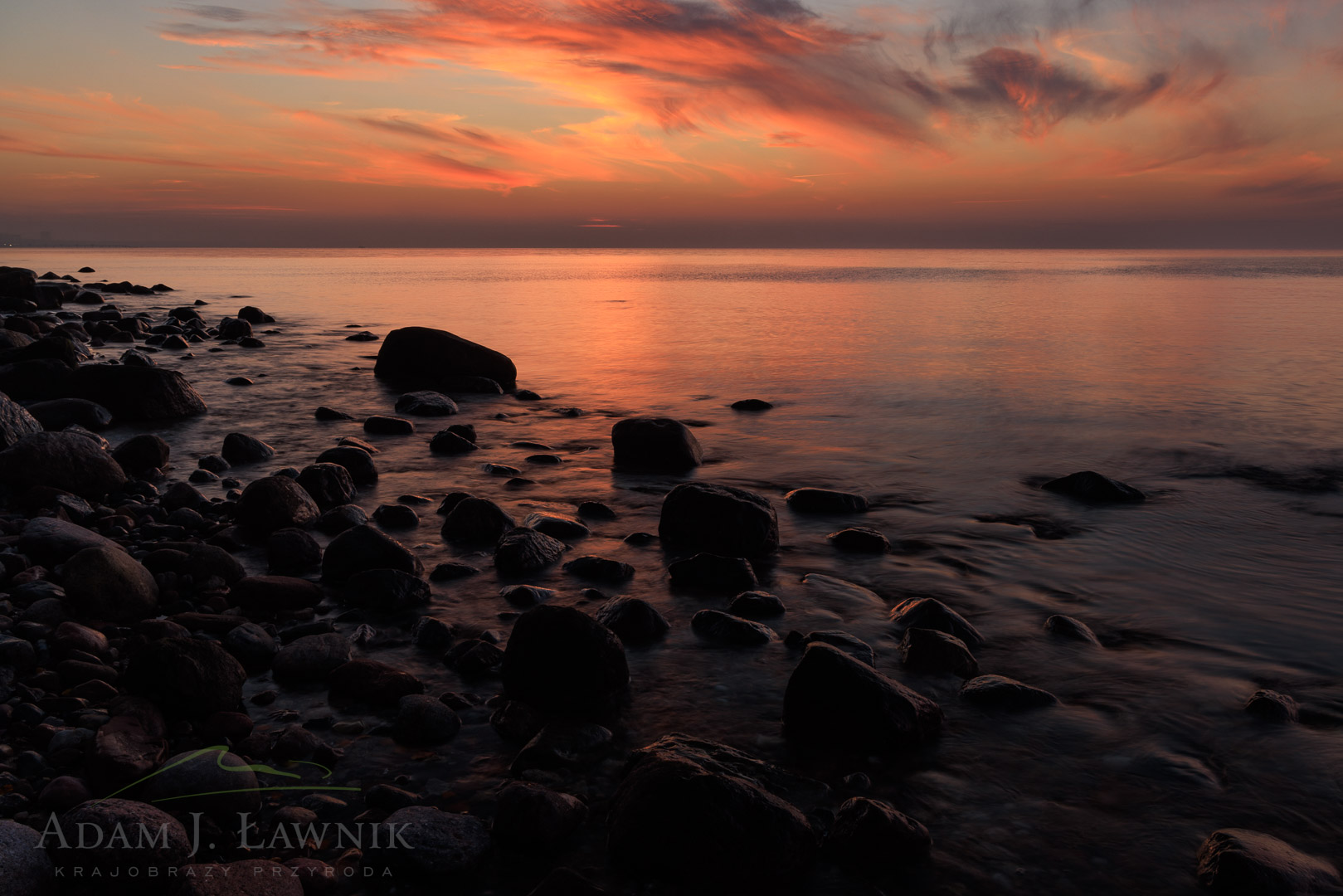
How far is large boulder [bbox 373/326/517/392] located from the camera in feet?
63.5

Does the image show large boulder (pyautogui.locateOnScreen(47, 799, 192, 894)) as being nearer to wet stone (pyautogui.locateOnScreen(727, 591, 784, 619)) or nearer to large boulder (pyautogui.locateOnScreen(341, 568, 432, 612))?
large boulder (pyautogui.locateOnScreen(341, 568, 432, 612))

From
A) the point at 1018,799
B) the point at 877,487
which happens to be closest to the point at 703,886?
the point at 1018,799

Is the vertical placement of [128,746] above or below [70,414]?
above

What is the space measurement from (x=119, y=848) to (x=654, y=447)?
8.80 metres

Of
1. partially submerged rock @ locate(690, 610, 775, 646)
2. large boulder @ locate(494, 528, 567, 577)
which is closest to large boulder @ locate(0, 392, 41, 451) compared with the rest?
large boulder @ locate(494, 528, 567, 577)

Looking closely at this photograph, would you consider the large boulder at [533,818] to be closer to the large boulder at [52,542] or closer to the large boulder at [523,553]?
the large boulder at [523,553]

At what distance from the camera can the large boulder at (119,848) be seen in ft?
10.8

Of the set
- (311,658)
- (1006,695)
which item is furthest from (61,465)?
(1006,695)

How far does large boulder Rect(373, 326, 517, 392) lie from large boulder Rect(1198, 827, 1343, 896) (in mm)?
16949

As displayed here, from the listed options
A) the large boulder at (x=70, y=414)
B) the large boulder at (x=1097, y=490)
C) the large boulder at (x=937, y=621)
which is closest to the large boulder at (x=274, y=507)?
the large boulder at (x=937, y=621)

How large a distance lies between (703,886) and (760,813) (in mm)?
386

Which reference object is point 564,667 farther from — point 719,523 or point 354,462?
point 354,462

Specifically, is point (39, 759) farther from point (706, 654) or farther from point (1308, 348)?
point (1308, 348)

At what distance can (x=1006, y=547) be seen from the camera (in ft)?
28.1
